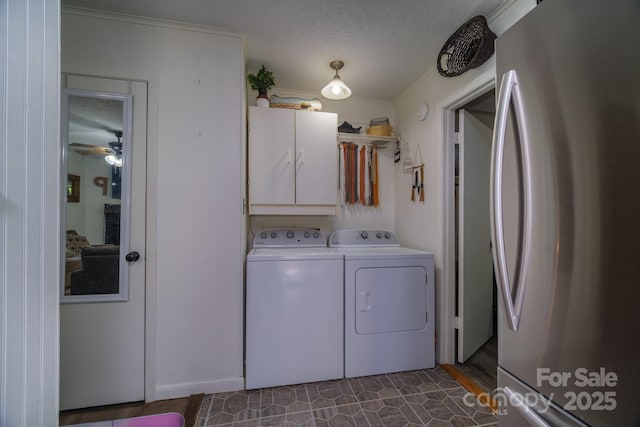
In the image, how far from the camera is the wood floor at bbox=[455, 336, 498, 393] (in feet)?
5.75

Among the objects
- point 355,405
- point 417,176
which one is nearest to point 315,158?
point 417,176

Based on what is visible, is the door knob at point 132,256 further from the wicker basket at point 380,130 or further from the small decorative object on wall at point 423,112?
the small decorative object on wall at point 423,112

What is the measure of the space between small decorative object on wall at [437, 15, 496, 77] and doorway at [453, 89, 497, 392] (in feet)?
1.05

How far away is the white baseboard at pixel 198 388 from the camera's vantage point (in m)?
1.57

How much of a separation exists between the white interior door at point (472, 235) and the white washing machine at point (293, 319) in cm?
102

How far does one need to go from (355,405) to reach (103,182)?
7.11ft

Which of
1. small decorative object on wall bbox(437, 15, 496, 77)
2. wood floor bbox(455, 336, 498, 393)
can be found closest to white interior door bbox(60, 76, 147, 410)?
small decorative object on wall bbox(437, 15, 496, 77)

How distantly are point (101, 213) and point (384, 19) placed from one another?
7.33 feet

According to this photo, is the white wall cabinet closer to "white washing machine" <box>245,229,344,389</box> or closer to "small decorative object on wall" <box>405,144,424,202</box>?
"white washing machine" <box>245,229,344,389</box>

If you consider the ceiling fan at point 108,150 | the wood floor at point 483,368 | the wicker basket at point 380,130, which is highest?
the wicker basket at point 380,130

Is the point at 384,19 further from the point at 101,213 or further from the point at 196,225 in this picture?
the point at 101,213

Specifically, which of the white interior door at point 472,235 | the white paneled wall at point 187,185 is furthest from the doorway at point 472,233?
the white paneled wall at point 187,185

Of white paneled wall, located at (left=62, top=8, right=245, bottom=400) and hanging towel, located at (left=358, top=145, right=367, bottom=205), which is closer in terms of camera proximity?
white paneled wall, located at (left=62, top=8, right=245, bottom=400)

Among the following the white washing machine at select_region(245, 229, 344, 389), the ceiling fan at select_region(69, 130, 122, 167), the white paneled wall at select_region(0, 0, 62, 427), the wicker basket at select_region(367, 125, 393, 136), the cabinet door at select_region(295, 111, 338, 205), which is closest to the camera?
the white paneled wall at select_region(0, 0, 62, 427)
